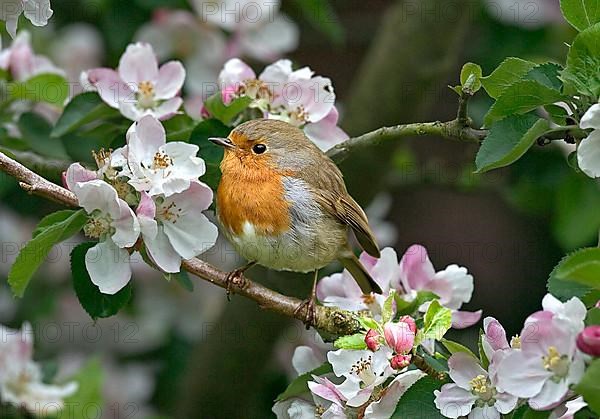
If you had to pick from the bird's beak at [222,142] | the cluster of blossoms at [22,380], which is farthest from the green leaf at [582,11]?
the cluster of blossoms at [22,380]

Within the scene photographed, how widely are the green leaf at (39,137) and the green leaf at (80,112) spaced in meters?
0.16

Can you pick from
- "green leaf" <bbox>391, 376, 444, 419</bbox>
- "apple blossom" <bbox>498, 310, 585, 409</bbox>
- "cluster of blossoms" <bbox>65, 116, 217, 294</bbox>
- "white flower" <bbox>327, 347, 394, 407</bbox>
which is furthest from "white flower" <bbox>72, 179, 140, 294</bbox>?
"apple blossom" <bbox>498, 310, 585, 409</bbox>

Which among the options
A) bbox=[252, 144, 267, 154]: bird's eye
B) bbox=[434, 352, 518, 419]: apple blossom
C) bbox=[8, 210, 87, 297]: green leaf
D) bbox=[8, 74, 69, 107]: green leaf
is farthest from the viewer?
bbox=[8, 74, 69, 107]: green leaf

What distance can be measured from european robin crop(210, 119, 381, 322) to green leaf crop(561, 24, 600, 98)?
0.50m

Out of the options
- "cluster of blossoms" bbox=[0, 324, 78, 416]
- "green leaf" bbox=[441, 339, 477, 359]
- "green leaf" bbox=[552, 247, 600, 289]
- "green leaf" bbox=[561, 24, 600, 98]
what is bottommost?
"cluster of blossoms" bbox=[0, 324, 78, 416]

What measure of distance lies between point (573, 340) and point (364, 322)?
1.11 ft

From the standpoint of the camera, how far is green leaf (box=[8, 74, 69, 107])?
6.55ft

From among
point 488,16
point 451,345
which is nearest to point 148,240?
point 451,345

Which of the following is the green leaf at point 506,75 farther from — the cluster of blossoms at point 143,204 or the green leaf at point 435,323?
the cluster of blossoms at point 143,204

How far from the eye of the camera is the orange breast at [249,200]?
1724mm

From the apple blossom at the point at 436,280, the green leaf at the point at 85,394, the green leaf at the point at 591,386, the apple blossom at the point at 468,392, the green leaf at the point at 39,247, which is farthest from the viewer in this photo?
the green leaf at the point at 85,394

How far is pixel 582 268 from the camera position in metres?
1.15

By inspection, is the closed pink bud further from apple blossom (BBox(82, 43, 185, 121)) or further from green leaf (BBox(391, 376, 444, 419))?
apple blossom (BBox(82, 43, 185, 121))

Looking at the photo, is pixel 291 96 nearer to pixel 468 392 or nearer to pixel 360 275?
pixel 360 275
